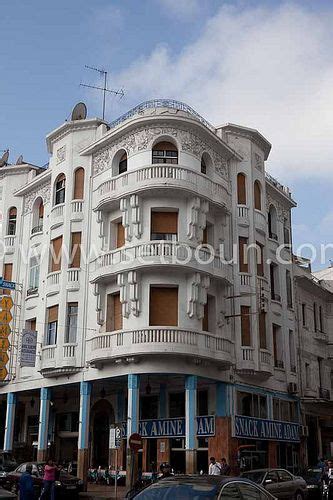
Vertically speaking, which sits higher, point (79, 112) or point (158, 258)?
point (79, 112)

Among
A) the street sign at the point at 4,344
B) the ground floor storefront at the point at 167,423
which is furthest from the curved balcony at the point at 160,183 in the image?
the street sign at the point at 4,344

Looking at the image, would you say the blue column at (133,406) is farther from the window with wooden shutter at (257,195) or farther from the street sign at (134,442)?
the window with wooden shutter at (257,195)

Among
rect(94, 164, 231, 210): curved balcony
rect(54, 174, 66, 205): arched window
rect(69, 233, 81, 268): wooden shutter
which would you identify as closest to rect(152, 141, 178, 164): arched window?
rect(94, 164, 231, 210): curved balcony

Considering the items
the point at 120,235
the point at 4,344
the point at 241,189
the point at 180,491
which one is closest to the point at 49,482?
the point at 180,491

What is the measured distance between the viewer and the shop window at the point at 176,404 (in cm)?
3041

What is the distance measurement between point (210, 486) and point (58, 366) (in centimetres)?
2091

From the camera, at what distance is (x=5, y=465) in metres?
28.4

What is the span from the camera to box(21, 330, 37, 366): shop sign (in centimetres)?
3006

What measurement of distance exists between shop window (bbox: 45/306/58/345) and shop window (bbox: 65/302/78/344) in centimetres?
89

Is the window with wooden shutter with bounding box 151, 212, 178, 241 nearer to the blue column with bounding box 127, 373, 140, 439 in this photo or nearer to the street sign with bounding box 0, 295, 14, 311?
the blue column with bounding box 127, 373, 140, 439

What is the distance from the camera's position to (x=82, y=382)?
29469 millimetres

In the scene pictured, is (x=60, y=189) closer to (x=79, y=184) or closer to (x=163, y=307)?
(x=79, y=184)

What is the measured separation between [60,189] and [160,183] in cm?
778

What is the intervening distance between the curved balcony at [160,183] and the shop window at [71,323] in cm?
489
